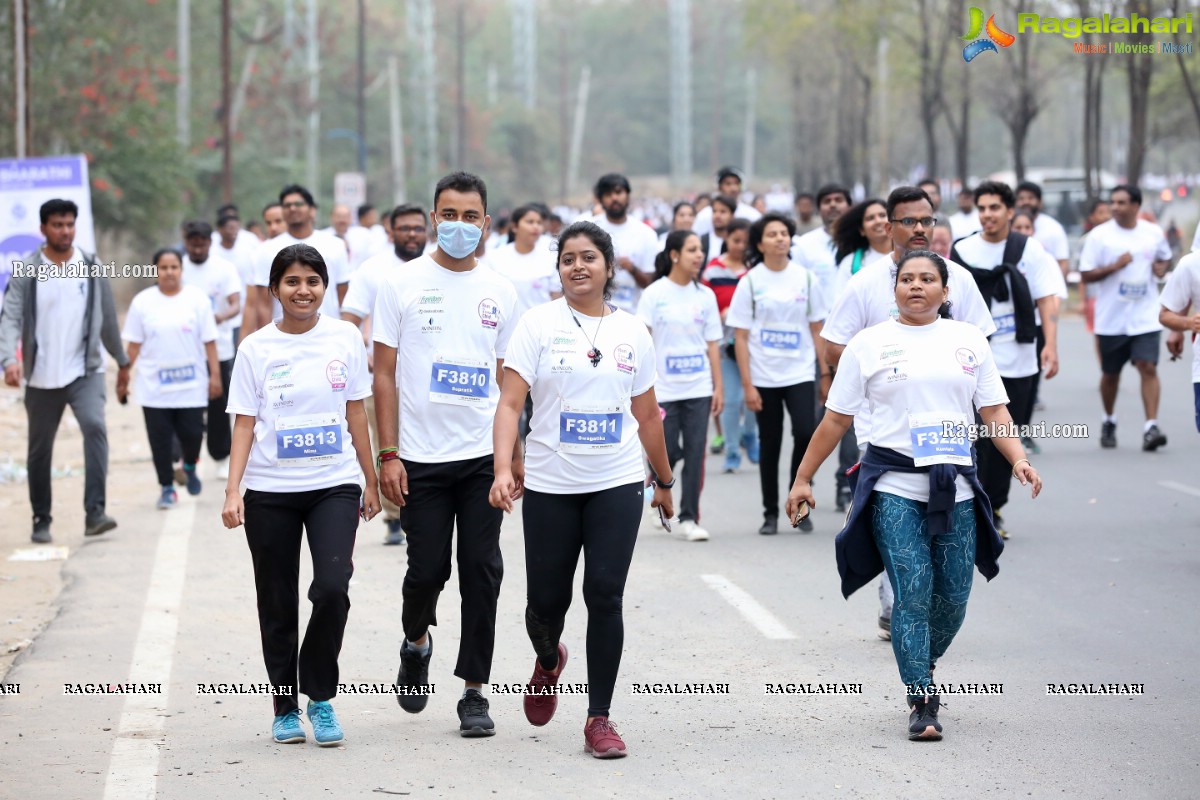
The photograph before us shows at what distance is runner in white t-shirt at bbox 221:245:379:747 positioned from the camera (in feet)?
20.5

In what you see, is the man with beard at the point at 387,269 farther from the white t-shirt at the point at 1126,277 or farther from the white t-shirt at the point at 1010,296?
the white t-shirt at the point at 1126,277

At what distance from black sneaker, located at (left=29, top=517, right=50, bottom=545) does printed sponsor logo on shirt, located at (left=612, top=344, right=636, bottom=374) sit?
6.28 m

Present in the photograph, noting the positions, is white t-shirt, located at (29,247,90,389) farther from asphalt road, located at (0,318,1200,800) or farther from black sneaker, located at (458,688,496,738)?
black sneaker, located at (458,688,496,738)

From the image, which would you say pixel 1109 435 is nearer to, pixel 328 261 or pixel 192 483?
pixel 328 261

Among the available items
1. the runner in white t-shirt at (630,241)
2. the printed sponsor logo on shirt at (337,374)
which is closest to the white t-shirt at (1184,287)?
the runner in white t-shirt at (630,241)

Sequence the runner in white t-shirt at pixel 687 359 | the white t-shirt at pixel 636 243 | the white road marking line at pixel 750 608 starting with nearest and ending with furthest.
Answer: the white road marking line at pixel 750 608 → the runner in white t-shirt at pixel 687 359 → the white t-shirt at pixel 636 243

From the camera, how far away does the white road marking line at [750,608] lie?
806 cm

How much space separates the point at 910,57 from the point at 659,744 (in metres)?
45.4

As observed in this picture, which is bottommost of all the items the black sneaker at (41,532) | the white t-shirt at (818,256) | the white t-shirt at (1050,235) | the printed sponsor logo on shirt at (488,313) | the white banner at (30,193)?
the black sneaker at (41,532)

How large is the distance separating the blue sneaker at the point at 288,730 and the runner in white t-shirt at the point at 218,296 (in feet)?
25.0

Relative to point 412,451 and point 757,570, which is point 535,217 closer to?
point 757,570

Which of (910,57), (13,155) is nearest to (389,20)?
(910,57)

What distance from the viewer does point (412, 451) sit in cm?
644

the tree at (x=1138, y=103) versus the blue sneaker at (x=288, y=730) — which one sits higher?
the tree at (x=1138, y=103)
